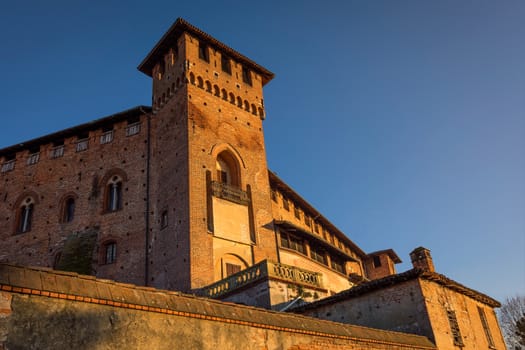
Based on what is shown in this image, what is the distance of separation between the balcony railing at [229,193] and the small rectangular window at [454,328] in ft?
35.2

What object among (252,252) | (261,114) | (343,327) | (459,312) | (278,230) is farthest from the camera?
(261,114)

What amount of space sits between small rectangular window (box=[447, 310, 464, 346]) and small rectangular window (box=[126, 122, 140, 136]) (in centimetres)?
1815

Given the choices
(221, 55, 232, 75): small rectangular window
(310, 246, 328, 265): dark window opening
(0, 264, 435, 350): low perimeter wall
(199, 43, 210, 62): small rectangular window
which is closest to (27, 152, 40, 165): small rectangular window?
(199, 43, 210, 62): small rectangular window

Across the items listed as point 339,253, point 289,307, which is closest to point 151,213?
point 289,307

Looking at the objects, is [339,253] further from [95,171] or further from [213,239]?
[95,171]

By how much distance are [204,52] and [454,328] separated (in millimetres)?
18000

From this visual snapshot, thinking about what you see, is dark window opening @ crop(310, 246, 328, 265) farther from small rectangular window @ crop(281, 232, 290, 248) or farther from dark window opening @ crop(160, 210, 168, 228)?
dark window opening @ crop(160, 210, 168, 228)

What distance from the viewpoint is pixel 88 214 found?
24828 millimetres

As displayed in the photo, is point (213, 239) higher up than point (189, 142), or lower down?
lower down

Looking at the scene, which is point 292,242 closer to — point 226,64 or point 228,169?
point 228,169

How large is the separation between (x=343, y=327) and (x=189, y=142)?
1418 centimetres

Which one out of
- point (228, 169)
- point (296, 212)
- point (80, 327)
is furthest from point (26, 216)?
point (80, 327)

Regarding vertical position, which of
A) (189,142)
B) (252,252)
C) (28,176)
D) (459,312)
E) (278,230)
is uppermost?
(28,176)

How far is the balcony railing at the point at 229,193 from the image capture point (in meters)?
21.9
